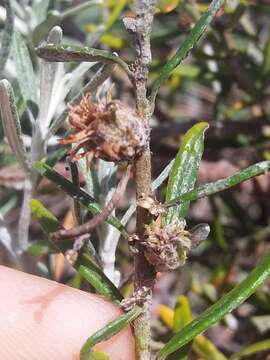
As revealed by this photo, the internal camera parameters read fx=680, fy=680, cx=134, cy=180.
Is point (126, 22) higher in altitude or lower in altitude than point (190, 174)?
higher

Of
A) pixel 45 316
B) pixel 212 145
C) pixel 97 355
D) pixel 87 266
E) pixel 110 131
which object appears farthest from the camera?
pixel 212 145

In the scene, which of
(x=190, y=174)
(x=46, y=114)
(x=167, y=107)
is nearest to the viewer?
(x=190, y=174)

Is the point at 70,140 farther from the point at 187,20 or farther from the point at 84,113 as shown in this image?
the point at 187,20

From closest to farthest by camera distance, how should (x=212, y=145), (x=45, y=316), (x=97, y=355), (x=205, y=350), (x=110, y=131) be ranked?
(x=110, y=131), (x=97, y=355), (x=45, y=316), (x=205, y=350), (x=212, y=145)

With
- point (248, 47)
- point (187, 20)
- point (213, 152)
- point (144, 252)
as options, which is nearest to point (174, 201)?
point (144, 252)

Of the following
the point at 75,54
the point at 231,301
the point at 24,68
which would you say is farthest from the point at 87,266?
the point at 24,68

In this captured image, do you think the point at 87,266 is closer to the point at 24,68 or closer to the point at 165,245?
the point at 165,245

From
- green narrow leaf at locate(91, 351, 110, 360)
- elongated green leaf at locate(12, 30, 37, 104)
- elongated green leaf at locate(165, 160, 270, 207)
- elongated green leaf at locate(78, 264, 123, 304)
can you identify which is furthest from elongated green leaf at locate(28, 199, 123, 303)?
elongated green leaf at locate(12, 30, 37, 104)
